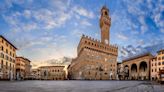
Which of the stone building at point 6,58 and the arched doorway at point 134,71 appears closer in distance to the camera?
the stone building at point 6,58

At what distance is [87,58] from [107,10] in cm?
3953

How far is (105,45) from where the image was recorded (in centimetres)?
10812

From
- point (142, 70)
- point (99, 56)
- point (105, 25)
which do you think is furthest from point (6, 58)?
point (142, 70)

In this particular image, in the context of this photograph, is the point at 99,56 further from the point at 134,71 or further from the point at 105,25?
the point at 134,71

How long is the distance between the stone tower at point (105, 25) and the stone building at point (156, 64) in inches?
1115

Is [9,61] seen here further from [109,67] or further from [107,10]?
[107,10]

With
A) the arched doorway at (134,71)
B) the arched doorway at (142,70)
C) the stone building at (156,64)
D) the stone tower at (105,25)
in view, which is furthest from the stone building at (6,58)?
the arched doorway at (134,71)

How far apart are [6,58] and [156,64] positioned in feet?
209

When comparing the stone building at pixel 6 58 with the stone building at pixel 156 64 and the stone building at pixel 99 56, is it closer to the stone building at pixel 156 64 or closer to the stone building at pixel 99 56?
the stone building at pixel 99 56

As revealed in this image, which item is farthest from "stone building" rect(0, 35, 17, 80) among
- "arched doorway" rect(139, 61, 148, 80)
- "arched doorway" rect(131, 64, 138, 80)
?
"arched doorway" rect(131, 64, 138, 80)

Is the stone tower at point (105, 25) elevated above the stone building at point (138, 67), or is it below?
above

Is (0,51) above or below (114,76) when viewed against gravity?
above

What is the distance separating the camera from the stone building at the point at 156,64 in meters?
87.2

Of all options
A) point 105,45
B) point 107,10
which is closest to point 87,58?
point 105,45
